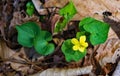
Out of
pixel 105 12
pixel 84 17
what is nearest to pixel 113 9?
pixel 105 12

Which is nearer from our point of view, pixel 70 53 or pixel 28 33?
pixel 70 53

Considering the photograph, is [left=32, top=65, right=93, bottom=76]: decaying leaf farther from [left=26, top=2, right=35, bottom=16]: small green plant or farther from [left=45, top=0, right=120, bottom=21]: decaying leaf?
[left=26, top=2, right=35, bottom=16]: small green plant

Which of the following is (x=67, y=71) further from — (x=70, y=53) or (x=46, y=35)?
(x=46, y=35)

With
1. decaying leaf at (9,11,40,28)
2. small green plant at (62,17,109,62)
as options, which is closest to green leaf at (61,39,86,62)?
small green plant at (62,17,109,62)

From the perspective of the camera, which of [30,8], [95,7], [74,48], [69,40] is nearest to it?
[74,48]

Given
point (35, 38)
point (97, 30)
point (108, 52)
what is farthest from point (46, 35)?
point (108, 52)

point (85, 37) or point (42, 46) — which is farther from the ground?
point (85, 37)

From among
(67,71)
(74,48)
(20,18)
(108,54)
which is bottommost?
(67,71)

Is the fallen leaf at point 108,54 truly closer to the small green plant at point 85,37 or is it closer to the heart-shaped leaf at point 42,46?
the small green plant at point 85,37
